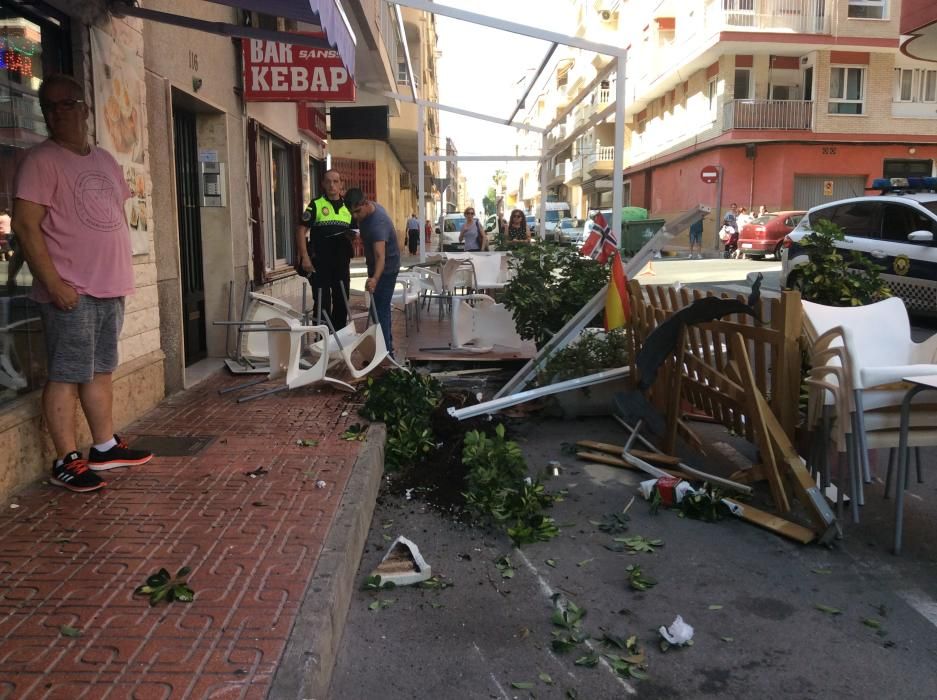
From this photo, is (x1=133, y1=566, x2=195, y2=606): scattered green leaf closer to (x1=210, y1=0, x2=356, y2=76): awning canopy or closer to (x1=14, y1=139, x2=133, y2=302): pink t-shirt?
(x1=14, y1=139, x2=133, y2=302): pink t-shirt

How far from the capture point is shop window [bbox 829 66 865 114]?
3303cm

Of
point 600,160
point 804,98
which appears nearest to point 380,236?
point 804,98

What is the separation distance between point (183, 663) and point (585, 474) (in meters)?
2.95

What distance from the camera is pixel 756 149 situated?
33656mm

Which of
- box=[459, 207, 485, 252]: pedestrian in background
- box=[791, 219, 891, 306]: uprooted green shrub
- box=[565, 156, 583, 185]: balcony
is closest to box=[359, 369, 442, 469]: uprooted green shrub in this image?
box=[791, 219, 891, 306]: uprooted green shrub

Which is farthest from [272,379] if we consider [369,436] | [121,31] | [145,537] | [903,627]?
[903,627]

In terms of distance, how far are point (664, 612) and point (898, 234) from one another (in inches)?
411

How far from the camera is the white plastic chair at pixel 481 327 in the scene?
8344 millimetres

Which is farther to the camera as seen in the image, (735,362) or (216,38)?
(216,38)

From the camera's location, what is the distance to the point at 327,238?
8.01 metres

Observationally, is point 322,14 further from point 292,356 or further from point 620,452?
point 620,452

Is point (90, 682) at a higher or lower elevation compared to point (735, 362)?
lower

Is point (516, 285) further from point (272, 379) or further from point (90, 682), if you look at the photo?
point (90, 682)

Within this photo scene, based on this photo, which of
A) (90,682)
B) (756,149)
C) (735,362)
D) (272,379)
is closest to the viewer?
(90,682)
